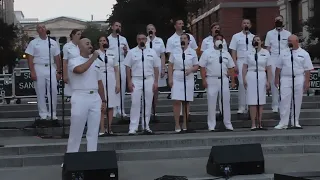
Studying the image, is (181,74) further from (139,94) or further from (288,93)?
(288,93)

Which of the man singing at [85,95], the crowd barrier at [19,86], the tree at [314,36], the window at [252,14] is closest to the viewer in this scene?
the man singing at [85,95]

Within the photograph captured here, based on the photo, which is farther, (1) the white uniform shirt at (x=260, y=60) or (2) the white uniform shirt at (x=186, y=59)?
(1) the white uniform shirt at (x=260, y=60)

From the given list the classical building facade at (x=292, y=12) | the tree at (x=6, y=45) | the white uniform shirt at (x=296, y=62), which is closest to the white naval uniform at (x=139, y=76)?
the white uniform shirt at (x=296, y=62)

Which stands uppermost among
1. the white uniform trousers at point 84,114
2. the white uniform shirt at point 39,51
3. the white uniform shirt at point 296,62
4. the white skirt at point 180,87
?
the white uniform shirt at point 39,51

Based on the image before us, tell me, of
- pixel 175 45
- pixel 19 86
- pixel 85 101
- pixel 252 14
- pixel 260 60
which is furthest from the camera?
pixel 252 14

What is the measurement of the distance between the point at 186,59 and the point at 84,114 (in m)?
3.51

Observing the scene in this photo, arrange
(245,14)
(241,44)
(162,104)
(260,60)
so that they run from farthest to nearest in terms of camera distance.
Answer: (245,14)
(162,104)
(241,44)
(260,60)

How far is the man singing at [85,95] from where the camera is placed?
8711 mm

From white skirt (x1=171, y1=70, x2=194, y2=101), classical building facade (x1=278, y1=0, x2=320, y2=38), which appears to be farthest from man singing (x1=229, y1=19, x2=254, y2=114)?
classical building facade (x1=278, y1=0, x2=320, y2=38)

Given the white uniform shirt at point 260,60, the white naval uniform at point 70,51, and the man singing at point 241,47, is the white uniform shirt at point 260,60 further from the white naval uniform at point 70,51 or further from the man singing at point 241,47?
the white naval uniform at point 70,51

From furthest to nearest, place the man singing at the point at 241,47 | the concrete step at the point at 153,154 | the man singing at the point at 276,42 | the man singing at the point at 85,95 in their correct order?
the man singing at the point at 276,42
the man singing at the point at 241,47
the concrete step at the point at 153,154
the man singing at the point at 85,95

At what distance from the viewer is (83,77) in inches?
344

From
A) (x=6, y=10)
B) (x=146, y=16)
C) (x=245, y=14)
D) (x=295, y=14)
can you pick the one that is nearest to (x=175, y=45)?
(x=295, y=14)

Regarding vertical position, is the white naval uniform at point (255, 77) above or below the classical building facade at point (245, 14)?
below
